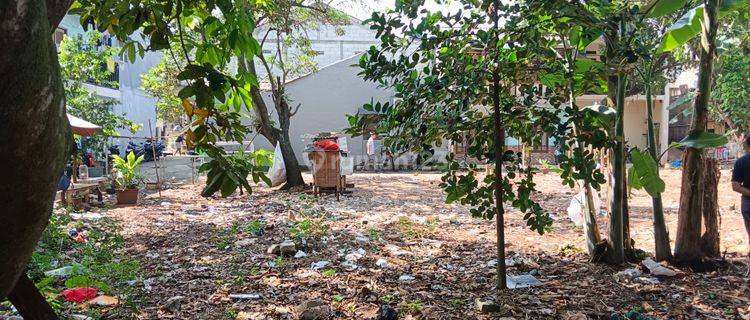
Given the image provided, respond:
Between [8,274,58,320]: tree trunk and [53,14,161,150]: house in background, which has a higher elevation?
[53,14,161,150]: house in background

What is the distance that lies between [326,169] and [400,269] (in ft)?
21.3

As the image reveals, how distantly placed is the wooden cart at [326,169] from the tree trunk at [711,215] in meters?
7.40

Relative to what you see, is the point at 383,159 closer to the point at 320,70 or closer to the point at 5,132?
the point at 320,70

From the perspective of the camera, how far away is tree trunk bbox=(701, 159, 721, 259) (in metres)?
5.20

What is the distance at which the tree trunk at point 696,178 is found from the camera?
504 cm

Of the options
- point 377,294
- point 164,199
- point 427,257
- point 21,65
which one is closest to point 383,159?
point 164,199

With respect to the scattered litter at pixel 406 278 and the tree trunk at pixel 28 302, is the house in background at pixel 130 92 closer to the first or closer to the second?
the scattered litter at pixel 406 278

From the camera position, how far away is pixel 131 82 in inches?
943

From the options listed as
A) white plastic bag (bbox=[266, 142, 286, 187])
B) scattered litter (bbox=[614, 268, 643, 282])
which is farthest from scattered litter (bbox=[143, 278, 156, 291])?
white plastic bag (bbox=[266, 142, 286, 187])

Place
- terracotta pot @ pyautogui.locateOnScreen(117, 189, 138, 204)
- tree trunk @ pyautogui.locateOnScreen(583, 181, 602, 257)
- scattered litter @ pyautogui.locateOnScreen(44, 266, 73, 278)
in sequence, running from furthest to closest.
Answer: terracotta pot @ pyautogui.locateOnScreen(117, 189, 138, 204) → tree trunk @ pyautogui.locateOnScreen(583, 181, 602, 257) → scattered litter @ pyautogui.locateOnScreen(44, 266, 73, 278)

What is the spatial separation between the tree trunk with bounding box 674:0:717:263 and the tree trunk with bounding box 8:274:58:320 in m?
5.01

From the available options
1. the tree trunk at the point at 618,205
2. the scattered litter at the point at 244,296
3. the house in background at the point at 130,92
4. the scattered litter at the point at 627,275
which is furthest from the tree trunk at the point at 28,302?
the house in background at the point at 130,92

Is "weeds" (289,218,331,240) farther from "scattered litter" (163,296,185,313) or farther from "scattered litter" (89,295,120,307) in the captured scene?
"scattered litter" (89,295,120,307)

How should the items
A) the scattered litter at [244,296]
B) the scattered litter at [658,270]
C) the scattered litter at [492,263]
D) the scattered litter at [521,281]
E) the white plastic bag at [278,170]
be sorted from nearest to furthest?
the scattered litter at [244,296]
the scattered litter at [521,281]
the scattered litter at [658,270]
the scattered litter at [492,263]
the white plastic bag at [278,170]
